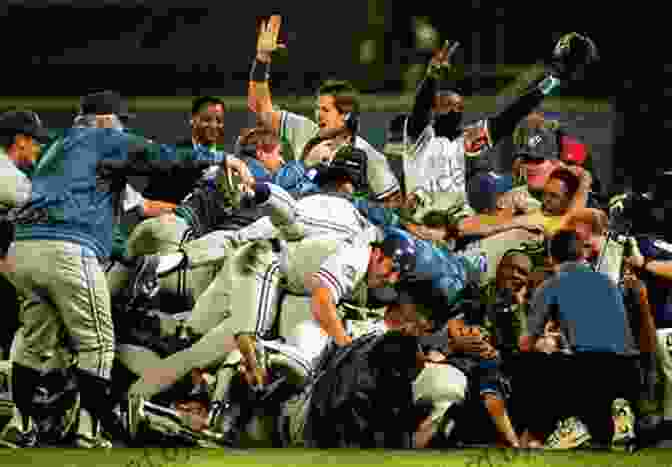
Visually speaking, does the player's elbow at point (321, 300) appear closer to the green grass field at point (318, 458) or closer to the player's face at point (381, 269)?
the player's face at point (381, 269)

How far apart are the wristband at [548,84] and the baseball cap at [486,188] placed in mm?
629

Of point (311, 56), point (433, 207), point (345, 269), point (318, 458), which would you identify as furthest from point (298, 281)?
point (311, 56)

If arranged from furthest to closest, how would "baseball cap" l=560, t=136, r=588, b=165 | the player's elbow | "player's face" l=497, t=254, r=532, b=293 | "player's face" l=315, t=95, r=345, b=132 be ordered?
"baseball cap" l=560, t=136, r=588, b=165 < "player's face" l=315, t=95, r=345, b=132 < "player's face" l=497, t=254, r=532, b=293 < the player's elbow

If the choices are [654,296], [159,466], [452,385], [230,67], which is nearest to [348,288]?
[452,385]

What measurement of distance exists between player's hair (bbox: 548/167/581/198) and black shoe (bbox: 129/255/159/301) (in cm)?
202

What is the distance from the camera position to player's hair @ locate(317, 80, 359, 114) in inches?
312

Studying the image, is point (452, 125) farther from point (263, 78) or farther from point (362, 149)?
point (263, 78)

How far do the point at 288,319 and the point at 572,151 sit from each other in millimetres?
2261

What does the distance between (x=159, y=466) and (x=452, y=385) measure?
54.6 inches

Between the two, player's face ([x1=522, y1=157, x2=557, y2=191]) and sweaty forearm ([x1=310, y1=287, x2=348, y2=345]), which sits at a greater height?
player's face ([x1=522, y1=157, x2=557, y2=191])

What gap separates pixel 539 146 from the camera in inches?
320

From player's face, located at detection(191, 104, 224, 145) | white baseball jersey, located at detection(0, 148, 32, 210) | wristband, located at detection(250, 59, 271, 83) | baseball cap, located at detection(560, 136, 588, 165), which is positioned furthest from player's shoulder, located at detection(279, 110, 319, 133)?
white baseball jersey, located at detection(0, 148, 32, 210)

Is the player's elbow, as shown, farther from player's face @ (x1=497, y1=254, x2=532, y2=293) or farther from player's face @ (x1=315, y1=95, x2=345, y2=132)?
player's face @ (x1=315, y1=95, x2=345, y2=132)

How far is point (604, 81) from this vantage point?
13102mm
